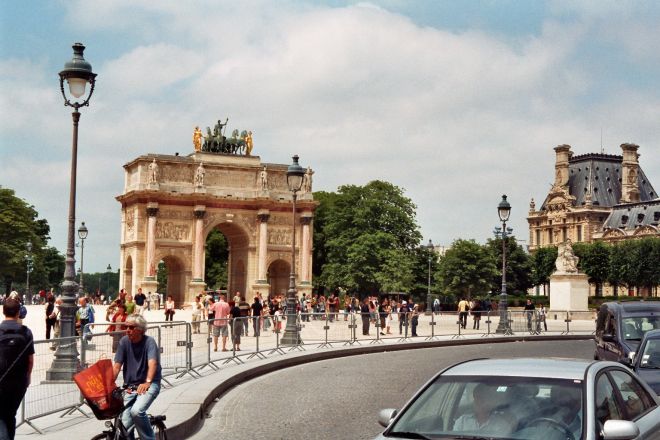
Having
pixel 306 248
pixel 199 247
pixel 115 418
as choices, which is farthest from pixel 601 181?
pixel 115 418

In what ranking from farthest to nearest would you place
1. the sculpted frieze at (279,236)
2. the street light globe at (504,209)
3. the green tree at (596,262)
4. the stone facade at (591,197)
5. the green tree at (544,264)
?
the stone facade at (591,197), the green tree at (544,264), the green tree at (596,262), the sculpted frieze at (279,236), the street light globe at (504,209)

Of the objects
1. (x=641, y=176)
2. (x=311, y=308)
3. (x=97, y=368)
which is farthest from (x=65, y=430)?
(x=641, y=176)

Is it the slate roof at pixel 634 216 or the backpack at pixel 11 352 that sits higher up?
the slate roof at pixel 634 216

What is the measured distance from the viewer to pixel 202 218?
84.4 metres

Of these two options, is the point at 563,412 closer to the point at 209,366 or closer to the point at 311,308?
the point at 209,366

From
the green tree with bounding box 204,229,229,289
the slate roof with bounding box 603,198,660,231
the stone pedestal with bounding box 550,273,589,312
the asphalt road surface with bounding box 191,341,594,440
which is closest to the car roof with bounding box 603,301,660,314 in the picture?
the asphalt road surface with bounding box 191,341,594,440

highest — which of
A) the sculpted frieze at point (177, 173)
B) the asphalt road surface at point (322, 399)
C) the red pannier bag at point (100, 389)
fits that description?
the sculpted frieze at point (177, 173)

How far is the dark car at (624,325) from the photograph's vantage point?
16.8 m

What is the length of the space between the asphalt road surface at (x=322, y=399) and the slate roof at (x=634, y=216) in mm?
128104

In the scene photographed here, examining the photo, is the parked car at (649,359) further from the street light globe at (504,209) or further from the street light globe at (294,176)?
the street light globe at (504,209)

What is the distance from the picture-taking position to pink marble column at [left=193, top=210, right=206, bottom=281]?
83.4 m

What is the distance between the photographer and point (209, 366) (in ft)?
73.2

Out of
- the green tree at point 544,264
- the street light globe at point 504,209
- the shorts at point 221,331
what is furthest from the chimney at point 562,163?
the shorts at point 221,331

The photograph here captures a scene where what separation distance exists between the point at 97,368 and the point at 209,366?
13.6 m
